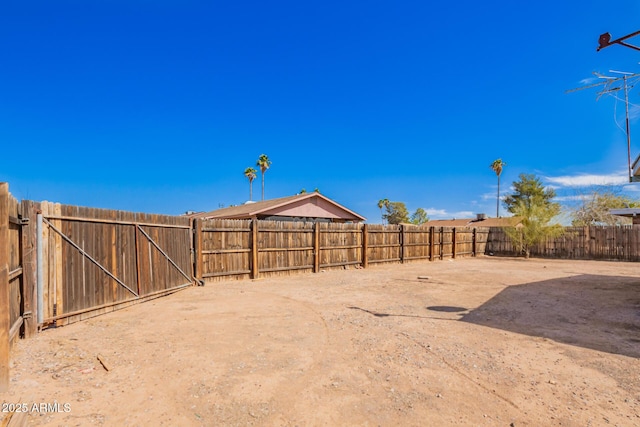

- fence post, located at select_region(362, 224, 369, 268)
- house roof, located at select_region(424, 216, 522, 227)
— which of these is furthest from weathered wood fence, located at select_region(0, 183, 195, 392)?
house roof, located at select_region(424, 216, 522, 227)

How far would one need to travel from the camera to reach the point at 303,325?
577cm

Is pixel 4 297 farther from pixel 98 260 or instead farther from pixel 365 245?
pixel 365 245

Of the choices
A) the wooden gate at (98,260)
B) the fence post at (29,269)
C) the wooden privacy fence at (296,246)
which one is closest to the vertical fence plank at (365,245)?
the wooden privacy fence at (296,246)

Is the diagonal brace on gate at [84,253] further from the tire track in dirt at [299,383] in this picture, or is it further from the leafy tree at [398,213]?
the leafy tree at [398,213]

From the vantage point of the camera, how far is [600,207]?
31.0 meters

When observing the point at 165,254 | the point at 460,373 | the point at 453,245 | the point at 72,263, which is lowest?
the point at 460,373

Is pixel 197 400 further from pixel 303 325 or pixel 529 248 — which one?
pixel 529 248

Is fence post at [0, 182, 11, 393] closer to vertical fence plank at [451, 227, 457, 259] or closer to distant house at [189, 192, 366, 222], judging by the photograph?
distant house at [189, 192, 366, 222]

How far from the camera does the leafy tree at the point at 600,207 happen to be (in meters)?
30.2

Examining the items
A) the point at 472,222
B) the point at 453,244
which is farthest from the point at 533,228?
the point at 472,222

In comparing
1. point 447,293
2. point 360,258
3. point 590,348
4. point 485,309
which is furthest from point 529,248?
point 590,348

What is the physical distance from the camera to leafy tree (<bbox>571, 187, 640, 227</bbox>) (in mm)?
30219

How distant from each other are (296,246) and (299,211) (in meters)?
8.05

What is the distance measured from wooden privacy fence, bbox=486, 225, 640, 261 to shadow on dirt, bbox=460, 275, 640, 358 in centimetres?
1168
